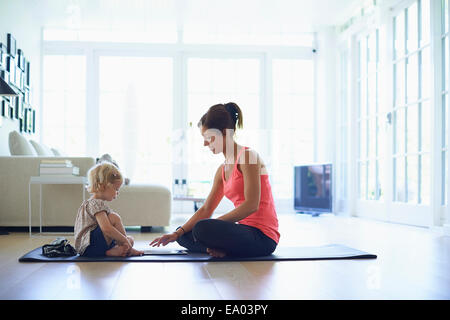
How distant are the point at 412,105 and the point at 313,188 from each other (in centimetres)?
220

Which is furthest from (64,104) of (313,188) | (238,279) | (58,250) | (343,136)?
(238,279)

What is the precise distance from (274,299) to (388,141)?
4.34 m

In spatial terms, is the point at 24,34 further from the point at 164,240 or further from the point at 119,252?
the point at 164,240

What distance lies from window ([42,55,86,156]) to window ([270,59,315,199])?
286 centimetres

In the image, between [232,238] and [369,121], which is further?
[369,121]

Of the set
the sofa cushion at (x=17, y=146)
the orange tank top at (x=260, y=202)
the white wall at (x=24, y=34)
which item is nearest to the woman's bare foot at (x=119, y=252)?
the orange tank top at (x=260, y=202)

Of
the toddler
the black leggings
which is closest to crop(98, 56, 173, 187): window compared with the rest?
the toddler

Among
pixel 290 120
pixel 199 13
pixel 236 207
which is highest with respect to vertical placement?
pixel 199 13

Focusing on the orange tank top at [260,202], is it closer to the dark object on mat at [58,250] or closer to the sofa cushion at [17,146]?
the dark object on mat at [58,250]

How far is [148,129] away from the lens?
7465 millimetres

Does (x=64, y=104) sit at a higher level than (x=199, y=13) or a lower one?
lower

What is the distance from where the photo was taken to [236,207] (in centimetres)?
257
